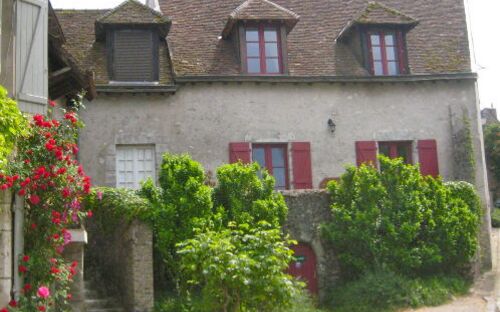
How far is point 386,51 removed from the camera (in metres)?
17.8

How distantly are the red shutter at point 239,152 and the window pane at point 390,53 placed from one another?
4.31 m

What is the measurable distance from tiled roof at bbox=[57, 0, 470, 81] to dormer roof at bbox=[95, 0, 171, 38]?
30.6 inches

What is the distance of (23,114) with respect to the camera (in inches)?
360

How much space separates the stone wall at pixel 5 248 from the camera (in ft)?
27.8

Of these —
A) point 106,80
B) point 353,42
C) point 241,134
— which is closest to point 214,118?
point 241,134

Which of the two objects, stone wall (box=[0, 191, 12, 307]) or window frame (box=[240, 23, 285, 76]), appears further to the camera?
window frame (box=[240, 23, 285, 76])

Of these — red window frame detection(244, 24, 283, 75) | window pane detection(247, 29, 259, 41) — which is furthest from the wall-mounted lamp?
window pane detection(247, 29, 259, 41)

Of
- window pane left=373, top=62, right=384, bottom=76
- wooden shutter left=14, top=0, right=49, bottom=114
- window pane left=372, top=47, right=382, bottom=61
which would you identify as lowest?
wooden shutter left=14, top=0, right=49, bottom=114

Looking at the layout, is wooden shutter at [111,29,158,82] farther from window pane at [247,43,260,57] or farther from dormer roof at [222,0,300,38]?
window pane at [247,43,260,57]

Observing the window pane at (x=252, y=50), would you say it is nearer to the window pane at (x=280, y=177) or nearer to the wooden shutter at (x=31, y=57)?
the window pane at (x=280, y=177)

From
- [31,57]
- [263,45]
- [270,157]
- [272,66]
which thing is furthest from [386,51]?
[31,57]

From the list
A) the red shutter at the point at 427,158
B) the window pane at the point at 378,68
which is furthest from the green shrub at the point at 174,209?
the red shutter at the point at 427,158

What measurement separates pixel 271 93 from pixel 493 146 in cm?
1858

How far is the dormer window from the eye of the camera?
16.5 meters
